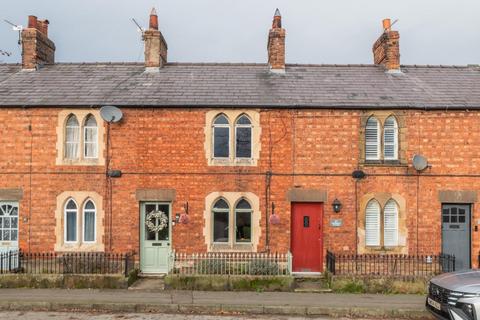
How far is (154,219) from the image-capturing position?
15.0 metres

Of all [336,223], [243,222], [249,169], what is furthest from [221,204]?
[336,223]

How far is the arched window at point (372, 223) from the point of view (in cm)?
1486

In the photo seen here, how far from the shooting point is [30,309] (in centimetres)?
1112

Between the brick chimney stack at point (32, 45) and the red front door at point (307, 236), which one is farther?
the brick chimney stack at point (32, 45)

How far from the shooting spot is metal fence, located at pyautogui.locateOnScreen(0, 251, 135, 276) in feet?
46.3

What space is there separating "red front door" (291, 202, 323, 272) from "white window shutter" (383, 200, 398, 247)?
6.97ft

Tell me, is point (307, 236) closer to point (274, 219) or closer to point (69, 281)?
point (274, 219)

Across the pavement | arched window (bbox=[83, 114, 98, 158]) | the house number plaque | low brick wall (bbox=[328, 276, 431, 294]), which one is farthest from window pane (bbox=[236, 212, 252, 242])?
arched window (bbox=[83, 114, 98, 158])

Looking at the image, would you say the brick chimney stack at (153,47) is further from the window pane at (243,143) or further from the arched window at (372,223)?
the arched window at (372,223)

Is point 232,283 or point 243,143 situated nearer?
point 232,283

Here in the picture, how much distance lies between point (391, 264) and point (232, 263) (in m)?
5.15

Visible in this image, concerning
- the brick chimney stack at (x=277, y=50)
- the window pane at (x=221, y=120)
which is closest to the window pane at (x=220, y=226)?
the window pane at (x=221, y=120)

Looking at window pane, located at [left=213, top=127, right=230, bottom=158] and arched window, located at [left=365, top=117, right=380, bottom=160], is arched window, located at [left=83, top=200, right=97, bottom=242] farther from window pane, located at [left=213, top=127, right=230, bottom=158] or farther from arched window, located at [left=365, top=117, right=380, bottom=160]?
arched window, located at [left=365, top=117, right=380, bottom=160]

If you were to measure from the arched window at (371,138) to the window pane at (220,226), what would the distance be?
521 centimetres
